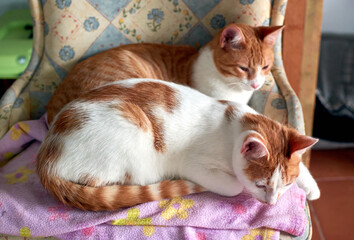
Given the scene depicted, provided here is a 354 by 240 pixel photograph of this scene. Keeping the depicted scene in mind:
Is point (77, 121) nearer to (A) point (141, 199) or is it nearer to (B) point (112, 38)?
(A) point (141, 199)

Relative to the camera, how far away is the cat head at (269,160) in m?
1.02

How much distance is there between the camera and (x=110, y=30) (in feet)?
5.27

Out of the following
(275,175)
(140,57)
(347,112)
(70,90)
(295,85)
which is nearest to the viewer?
(275,175)

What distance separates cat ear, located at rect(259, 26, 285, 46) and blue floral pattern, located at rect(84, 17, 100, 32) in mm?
684

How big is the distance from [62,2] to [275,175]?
109 cm

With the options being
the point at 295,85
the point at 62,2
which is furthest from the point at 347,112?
the point at 62,2

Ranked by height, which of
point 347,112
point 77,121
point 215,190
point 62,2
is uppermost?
point 62,2

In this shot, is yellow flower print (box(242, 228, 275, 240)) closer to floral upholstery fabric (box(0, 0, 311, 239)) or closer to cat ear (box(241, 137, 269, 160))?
cat ear (box(241, 137, 269, 160))

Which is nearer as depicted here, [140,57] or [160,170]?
[160,170]

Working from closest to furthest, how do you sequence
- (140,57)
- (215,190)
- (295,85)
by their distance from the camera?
(215,190)
(140,57)
(295,85)

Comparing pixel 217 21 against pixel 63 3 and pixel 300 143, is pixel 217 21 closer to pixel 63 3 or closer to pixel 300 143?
pixel 63 3

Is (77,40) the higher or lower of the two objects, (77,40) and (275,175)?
the higher

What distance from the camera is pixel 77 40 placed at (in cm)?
158

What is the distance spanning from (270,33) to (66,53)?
33.4 inches
